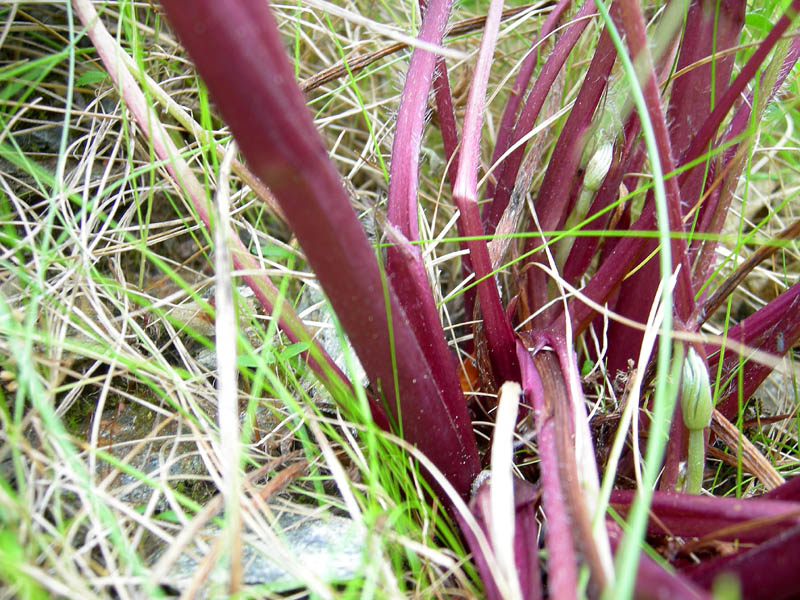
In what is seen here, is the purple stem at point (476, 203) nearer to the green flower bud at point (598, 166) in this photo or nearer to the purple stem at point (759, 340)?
the green flower bud at point (598, 166)

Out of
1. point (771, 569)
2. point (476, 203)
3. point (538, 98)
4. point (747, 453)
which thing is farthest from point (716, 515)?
point (538, 98)

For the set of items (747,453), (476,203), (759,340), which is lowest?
(747,453)

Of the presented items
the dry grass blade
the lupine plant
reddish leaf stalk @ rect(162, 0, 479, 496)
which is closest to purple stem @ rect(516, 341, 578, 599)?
the lupine plant

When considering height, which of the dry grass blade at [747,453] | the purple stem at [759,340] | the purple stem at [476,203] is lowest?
the dry grass blade at [747,453]

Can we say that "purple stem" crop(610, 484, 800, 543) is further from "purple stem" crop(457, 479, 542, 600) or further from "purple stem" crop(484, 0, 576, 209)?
"purple stem" crop(484, 0, 576, 209)

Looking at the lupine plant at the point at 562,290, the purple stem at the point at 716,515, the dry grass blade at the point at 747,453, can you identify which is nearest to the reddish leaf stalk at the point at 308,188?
the lupine plant at the point at 562,290

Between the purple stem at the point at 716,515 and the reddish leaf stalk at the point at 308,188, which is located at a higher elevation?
the reddish leaf stalk at the point at 308,188

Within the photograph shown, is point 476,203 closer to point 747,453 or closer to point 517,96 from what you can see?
point 517,96

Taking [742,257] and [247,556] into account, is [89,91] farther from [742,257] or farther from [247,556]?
[742,257]
